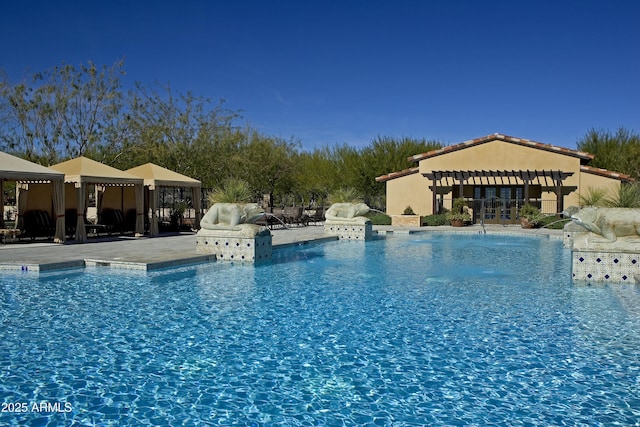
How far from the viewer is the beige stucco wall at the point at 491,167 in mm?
27625

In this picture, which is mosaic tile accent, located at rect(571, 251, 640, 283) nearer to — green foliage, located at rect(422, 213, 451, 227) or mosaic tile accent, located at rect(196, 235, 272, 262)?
mosaic tile accent, located at rect(196, 235, 272, 262)

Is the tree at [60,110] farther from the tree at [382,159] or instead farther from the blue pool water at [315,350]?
the blue pool water at [315,350]

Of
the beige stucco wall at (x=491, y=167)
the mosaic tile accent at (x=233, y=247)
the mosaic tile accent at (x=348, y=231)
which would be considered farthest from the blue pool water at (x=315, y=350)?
the beige stucco wall at (x=491, y=167)

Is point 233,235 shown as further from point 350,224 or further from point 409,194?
point 409,194

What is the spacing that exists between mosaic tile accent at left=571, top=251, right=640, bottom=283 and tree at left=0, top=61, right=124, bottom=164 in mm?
26586

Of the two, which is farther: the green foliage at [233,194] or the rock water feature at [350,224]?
the rock water feature at [350,224]

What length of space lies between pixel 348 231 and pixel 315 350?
1363 centimetres

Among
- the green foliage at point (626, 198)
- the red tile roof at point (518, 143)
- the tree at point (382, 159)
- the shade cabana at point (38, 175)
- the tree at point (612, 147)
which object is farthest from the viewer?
the tree at point (382, 159)

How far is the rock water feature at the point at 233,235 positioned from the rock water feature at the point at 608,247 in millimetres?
7201

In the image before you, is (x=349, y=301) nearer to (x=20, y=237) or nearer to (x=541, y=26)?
(x=20, y=237)

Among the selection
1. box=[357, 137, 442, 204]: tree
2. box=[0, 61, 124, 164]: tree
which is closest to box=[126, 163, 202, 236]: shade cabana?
box=[0, 61, 124, 164]: tree

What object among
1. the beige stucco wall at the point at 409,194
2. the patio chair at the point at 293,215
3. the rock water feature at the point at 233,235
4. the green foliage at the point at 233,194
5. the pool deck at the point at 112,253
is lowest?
the pool deck at the point at 112,253

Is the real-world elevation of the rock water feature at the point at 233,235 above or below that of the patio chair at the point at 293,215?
below

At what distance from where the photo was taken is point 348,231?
19641 mm
